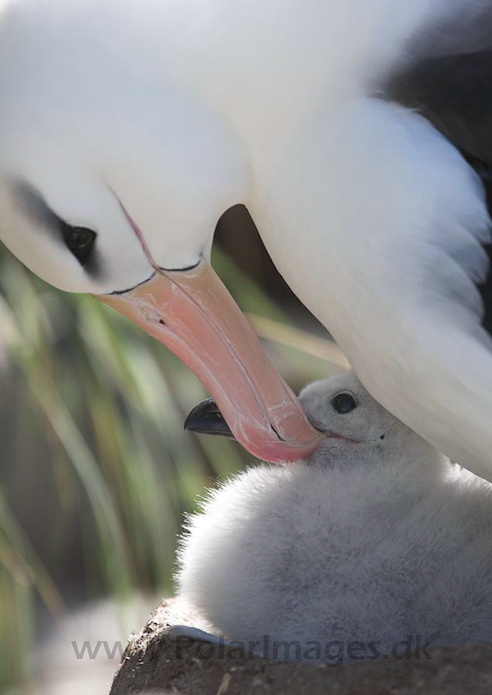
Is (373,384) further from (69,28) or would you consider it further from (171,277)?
(69,28)

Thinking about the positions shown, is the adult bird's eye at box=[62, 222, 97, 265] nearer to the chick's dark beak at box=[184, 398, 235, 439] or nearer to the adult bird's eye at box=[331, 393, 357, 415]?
the chick's dark beak at box=[184, 398, 235, 439]

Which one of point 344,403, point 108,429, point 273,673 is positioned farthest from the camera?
point 108,429

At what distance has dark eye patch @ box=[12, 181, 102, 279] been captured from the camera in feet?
4.65

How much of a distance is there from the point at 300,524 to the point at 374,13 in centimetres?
66

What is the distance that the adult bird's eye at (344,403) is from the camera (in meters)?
1.74

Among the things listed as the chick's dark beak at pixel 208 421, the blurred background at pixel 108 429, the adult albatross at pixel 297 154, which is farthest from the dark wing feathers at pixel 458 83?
the blurred background at pixel 108 429

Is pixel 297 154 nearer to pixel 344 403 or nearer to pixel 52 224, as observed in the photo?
pixel 52 224

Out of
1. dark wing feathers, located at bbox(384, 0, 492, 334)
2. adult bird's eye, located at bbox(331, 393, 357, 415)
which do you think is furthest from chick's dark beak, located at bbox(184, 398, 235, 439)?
dark wing feathers, located at bbox(384, 0, 492, 334)

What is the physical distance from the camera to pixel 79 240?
145 cm

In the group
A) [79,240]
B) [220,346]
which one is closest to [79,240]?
[79,240]

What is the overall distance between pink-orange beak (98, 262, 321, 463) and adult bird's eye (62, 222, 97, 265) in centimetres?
9

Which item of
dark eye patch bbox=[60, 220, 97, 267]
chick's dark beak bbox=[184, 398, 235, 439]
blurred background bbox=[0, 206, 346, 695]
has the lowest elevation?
blurred background bbox=[0, 206, 346, 695]

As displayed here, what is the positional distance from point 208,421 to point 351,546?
0.86ft

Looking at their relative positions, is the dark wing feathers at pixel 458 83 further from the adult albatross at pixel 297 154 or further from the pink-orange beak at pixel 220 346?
the pink-orange beak at pixel 220 346
